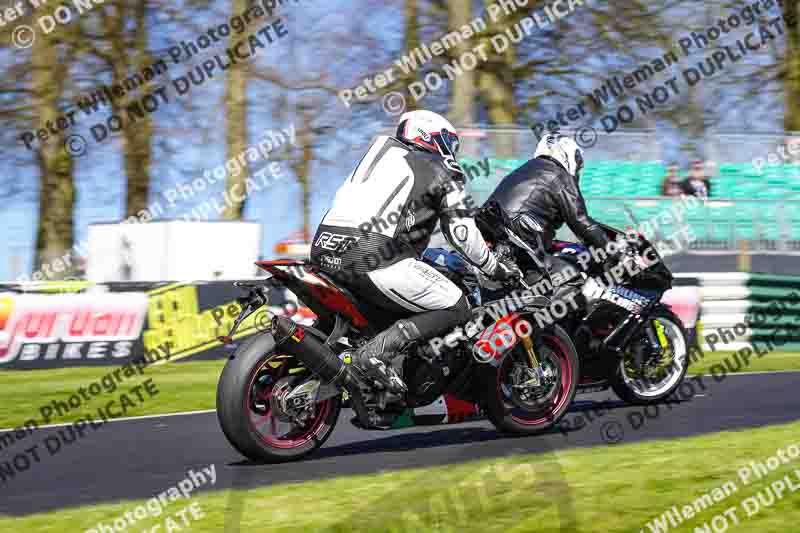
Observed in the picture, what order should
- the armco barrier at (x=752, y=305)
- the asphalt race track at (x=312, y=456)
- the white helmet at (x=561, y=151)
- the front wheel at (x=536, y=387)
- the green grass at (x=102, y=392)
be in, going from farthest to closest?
the armco barrier at (x=752, y=305) → the green grass at (x=102, y=392) → the white helmet at (x=561, y=151) → the front wheel at (x=536, y=387) → the asphalt race track at (x=312, y=456)

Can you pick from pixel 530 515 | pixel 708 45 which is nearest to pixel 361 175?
pixel 530 515

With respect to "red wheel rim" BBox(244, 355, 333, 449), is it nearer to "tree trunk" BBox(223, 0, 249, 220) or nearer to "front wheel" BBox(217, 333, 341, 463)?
"front wheel" BBox(217, 333, 341, 463)

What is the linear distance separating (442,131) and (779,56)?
17982 millimetres

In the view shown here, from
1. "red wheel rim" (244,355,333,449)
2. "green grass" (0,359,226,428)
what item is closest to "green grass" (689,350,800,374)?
"green grass" (0,359,226,428)

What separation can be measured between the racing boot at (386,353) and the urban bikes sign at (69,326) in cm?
770

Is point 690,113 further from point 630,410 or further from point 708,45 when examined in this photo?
point 630,410

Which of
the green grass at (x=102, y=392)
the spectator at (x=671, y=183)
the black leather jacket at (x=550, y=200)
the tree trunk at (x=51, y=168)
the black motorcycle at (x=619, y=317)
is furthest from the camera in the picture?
the tree trunk at (x=51, y=168)

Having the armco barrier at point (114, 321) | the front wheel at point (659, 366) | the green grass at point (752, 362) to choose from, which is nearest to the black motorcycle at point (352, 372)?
the front wheel at point (659, 366)

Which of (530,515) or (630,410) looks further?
(630,410)

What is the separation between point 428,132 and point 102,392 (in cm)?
579

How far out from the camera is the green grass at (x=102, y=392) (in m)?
9.78

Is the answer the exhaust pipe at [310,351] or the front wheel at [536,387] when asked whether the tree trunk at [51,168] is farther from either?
the exhaust pipe at [310,351]

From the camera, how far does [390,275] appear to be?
21.5 ft

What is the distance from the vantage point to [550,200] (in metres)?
8.27
